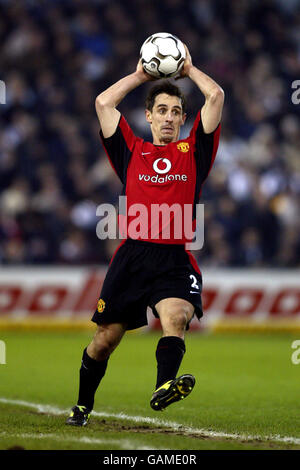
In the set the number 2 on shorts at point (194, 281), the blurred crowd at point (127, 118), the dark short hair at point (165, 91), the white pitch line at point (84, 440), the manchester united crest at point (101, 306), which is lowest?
the white pitch line at point (84, 440)

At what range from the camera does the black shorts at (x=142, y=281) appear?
5863mm

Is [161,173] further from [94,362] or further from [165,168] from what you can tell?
[94,362]

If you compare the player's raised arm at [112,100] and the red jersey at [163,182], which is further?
the player's raised arm at [112,100]

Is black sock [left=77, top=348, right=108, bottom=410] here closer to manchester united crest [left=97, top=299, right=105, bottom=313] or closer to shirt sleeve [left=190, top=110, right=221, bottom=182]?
manchester united crest [left=97, top=299, right=105, bottom=313]

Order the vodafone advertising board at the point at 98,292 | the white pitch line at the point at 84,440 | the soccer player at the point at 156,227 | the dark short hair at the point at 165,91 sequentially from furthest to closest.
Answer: the vodafone advertising board at the point at 98,292 < the dark short hair at the point at 165,91 < the soccer player at the point at 156,227 < the white pitch line at the point at 84,440

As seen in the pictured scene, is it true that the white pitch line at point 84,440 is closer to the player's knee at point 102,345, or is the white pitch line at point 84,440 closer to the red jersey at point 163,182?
the player's knee at point 102,345

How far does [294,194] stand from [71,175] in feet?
13.5

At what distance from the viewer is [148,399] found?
7.86 metres

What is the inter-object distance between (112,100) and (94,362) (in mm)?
1931

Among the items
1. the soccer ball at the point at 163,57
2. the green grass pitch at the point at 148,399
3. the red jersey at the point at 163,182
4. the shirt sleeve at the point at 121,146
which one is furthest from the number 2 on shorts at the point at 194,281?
the soccer ball at the point at 163,57

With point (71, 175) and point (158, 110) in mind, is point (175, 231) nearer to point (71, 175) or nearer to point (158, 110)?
point (158, 110)

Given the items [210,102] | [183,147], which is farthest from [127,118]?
[210,102]

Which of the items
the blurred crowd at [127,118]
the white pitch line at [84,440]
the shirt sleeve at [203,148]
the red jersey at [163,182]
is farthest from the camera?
the blurred crowd at [127,118]
